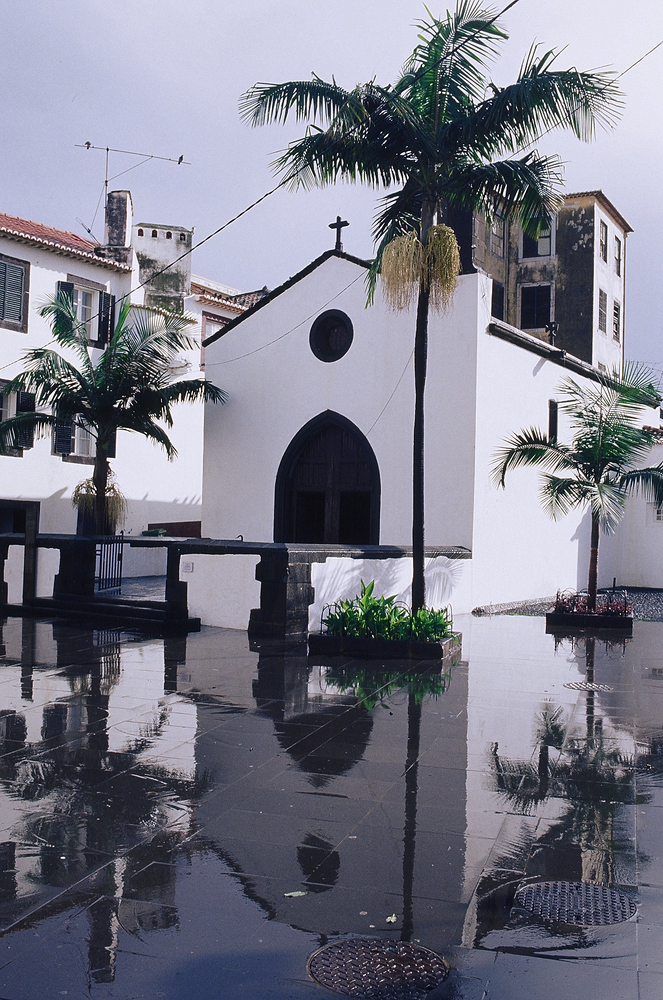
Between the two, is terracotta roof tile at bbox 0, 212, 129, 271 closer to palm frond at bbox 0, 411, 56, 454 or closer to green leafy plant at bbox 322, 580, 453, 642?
palm frond at bbox 0, 411, 56, 454

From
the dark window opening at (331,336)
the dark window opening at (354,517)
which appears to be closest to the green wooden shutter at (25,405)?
the dark window opening at (331,336)

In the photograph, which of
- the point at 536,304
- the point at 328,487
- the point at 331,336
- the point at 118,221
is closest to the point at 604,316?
the point at 536,304

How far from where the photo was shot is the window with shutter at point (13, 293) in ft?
73.6

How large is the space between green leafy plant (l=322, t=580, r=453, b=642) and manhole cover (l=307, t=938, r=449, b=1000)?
7.40 m

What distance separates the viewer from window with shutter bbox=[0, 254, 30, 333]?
22.4 m

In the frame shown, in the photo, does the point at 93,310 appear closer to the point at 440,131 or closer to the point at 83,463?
the point at 83,463

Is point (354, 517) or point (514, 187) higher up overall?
point (514, 187)

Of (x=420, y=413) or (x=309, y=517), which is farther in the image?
(x=309, y=517)

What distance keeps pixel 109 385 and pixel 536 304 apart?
17451 millimetres

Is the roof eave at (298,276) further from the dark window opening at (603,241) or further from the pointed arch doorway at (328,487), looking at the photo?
the dark window opening at (603,241)

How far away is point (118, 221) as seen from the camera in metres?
28.0

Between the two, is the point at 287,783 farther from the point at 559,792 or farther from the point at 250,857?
the point at 559,792

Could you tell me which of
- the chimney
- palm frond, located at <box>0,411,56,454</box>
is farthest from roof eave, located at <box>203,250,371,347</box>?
the chimney

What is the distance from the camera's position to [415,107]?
11266 millimetres
